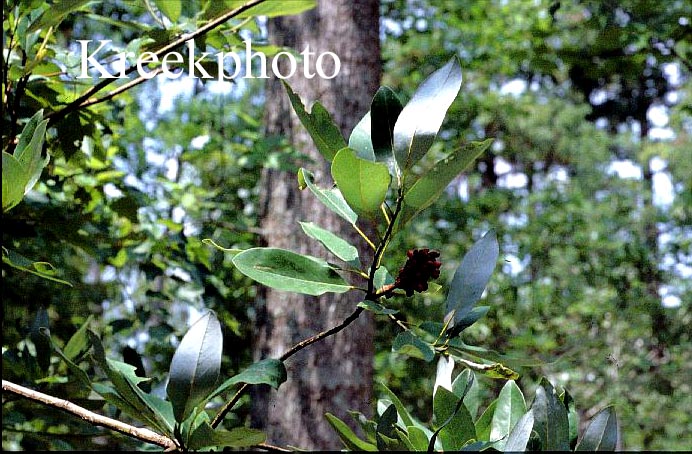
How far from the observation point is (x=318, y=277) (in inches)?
18.4

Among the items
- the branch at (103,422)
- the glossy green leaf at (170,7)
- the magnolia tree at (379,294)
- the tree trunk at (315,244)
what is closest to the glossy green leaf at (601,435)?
the magnolia tree at (379,294)

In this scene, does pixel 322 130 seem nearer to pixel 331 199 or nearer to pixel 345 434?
pixel 331 199

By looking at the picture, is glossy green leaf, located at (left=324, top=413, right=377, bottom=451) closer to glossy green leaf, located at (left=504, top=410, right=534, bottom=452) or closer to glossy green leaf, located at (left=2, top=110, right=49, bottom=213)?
glossy green leaf, located at (left=504, top=410, right=534, bottom=452)

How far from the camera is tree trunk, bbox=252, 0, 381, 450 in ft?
4.62

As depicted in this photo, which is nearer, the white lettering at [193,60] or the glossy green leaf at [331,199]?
the glossy green leaf at [331,199]

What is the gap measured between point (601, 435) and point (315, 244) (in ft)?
3.46

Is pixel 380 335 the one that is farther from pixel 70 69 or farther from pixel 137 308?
pixel 70 69

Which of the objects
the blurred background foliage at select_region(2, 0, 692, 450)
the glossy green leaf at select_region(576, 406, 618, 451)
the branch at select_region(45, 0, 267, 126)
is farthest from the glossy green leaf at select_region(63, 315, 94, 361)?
the glossy green leaf at select_region(576, 406, 618, 451)

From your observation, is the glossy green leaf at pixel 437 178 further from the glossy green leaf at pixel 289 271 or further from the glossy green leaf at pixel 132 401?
the glossy green leaf at pixel 132 401

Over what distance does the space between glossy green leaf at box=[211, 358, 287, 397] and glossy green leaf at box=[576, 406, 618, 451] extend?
18cm

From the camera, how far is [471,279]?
0.46 meters

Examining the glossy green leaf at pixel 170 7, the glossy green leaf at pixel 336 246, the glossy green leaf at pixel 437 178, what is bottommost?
the glossy green leaf at pixel 336 246

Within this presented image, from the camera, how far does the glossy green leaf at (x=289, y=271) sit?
1.47 ft

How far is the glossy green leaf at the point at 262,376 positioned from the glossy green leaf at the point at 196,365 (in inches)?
1.1
